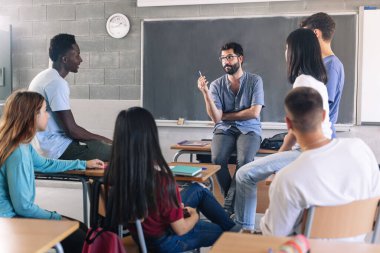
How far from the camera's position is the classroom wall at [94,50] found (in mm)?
→ 5305

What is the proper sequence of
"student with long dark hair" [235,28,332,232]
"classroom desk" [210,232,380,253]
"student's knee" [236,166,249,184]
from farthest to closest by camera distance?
"student's knee" [236,166,249,184] → "student with long dark hair" [235,28,332,232] → "classroom desk" [210,232,380,253]

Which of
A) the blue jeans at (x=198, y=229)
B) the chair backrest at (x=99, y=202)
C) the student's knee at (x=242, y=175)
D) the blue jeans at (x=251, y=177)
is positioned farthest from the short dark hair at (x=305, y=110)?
the student's knee at (x=242, y=175)

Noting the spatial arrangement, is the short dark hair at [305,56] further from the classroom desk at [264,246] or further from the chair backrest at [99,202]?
the classroom desk at [264,246]

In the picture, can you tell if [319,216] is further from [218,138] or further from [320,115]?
[218,138]

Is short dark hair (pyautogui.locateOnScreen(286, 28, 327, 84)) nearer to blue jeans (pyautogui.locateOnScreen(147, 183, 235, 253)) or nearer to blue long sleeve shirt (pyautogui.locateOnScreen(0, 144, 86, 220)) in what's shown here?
blue jeans (pyautogui.locateOnScreen(147, 183, 235, 253))

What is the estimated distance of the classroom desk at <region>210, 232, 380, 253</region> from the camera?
51.5 inches

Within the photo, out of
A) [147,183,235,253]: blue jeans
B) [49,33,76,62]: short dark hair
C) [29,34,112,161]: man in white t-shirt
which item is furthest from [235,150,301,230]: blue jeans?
[49,33,76,62]: short dark hair

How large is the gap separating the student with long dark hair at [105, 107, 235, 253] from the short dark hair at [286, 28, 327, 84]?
1114 millimetres

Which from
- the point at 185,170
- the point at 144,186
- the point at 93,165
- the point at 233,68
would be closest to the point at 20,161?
the point at 144,186

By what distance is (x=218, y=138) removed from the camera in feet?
12.2

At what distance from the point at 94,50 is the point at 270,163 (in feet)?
11.1

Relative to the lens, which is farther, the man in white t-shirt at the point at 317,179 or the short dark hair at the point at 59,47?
the short dark hair at the point at 59,47

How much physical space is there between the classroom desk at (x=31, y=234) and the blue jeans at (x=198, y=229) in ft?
1.66

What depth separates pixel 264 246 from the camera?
133cm
